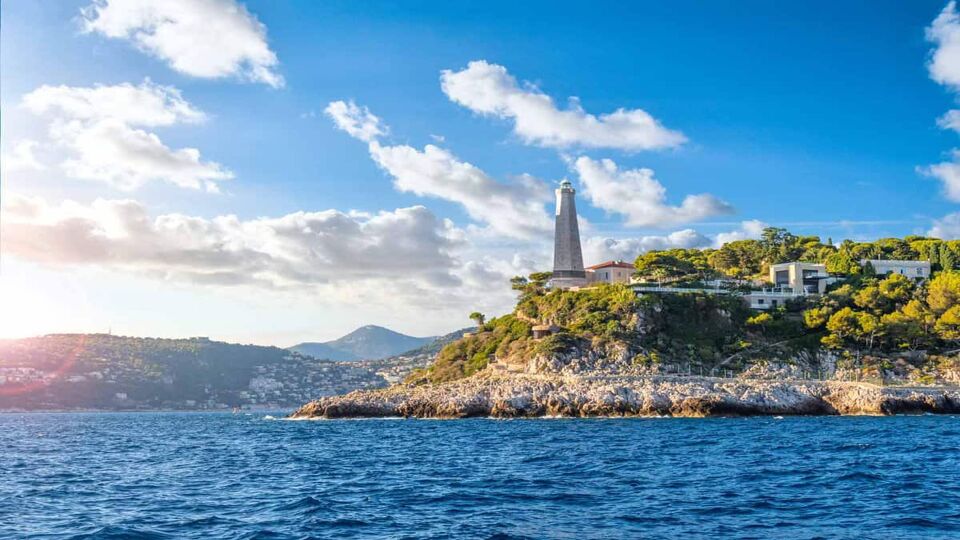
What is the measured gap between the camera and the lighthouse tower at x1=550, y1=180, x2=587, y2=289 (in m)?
103

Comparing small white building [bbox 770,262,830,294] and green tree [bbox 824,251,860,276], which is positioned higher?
green tree [bbox 824,251,860,276]

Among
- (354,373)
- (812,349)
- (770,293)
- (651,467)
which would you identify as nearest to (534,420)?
(651,467)

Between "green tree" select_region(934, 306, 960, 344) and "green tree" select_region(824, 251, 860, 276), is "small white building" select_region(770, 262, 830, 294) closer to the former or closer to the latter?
"green tree" select_region(824, 251, 860, 276)

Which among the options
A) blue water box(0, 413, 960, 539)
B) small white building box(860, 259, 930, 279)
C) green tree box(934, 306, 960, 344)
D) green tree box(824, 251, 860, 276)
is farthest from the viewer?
small white building box(860, 259, 930, 279)

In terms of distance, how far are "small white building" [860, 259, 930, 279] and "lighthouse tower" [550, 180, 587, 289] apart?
123 ft

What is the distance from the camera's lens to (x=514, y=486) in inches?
1081

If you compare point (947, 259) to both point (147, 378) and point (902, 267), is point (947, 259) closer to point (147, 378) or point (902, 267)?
point (902, 267)

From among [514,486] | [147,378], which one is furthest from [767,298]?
[147,378]

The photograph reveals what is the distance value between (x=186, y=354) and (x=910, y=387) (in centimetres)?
16049

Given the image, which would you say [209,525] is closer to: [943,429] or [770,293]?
[943,429]

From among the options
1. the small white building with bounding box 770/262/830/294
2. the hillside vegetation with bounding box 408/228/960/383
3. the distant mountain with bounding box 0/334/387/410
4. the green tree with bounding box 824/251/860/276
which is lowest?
the distant mountain with bounding box 0/334/387/410

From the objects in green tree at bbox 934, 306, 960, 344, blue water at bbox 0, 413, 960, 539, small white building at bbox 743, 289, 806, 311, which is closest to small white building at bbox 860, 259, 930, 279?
small white building at bbox 743, 289, 806, 311

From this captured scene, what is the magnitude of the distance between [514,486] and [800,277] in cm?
8339

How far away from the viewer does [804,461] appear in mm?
32344
